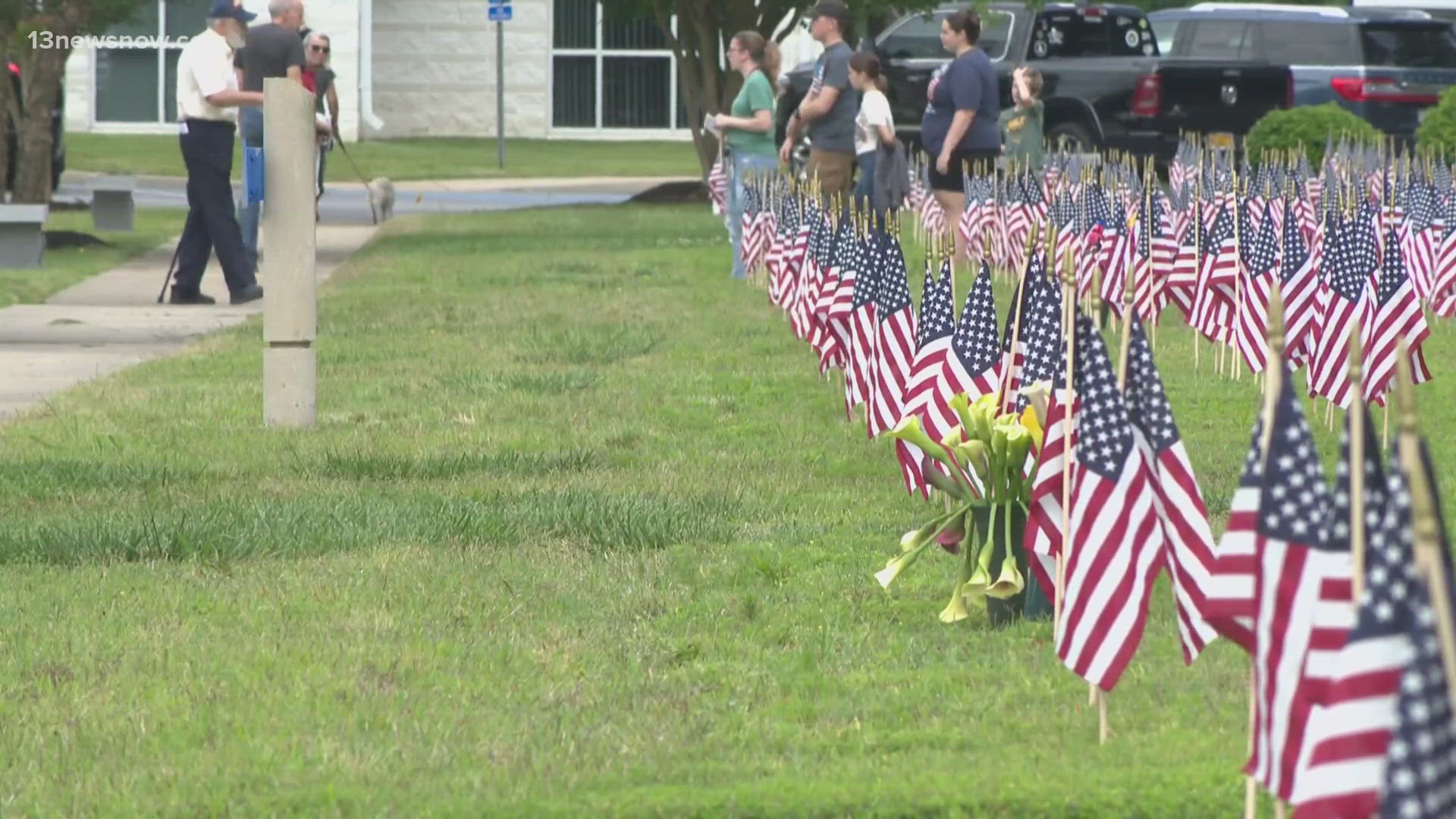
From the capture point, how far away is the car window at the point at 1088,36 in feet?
A: 88.7

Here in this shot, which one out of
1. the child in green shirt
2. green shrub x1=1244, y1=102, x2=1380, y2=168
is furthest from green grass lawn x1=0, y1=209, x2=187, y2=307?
green shrub x1=1244, y1=102, x2=1380, y2=168

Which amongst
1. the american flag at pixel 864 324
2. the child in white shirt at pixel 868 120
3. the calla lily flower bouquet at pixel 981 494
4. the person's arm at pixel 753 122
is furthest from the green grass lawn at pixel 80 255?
the calla lily flower bouquet at pixel 981 494

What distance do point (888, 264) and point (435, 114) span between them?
41.8 m

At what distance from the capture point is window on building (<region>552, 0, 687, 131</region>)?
5081 cm

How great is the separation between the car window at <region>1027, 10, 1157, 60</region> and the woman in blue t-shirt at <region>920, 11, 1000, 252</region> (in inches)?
376

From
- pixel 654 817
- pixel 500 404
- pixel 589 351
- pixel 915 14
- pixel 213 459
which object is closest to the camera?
pixel 654 817

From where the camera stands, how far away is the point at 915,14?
1048 inches

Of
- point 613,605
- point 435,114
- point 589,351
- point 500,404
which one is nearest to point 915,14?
point 589,351

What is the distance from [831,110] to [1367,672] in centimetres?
1351

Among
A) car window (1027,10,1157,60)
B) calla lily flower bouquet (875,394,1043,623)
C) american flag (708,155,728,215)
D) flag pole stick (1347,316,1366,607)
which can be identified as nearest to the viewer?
flag pole stick (1347,316,1366,607)

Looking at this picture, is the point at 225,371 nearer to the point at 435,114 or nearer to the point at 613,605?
the point at 613,605

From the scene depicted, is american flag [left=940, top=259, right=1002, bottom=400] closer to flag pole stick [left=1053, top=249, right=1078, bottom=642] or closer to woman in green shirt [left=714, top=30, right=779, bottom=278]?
flag pole stick [left=1053, top=249, right=1078, bottom=642]

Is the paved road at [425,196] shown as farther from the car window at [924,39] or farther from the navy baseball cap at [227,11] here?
the navy baseball cap at [227,11]

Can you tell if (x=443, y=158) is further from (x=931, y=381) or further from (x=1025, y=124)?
(x=931, y=381)
